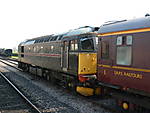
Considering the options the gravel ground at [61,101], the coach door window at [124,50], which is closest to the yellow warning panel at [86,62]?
the gravel ground at [61,101]

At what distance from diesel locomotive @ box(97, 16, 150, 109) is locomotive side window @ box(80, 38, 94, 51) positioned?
185 cm

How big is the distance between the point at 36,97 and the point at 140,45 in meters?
6.91

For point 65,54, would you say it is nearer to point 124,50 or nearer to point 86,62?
point 86,62

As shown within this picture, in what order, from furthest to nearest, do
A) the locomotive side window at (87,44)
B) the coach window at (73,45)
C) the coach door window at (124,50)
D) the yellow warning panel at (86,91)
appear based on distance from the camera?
1. the coach window at (73,45)
2. the locomotive side window at (87,44)
3. the yellow warning panel at (86,91)
4. the coach door window at (124,50)

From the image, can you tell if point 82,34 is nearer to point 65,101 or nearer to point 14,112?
point 65,101

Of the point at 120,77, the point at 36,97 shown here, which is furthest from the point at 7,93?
the point at 120,77

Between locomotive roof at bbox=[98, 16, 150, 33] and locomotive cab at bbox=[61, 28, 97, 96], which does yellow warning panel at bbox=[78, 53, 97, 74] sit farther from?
locomotive roof at bbox=[98, 16, 150, 33]

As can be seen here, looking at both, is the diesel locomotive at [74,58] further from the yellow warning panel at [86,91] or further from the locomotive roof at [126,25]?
the locomotive roof at [126,25]

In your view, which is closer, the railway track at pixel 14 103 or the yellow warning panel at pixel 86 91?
the railway track at pixel 14 103

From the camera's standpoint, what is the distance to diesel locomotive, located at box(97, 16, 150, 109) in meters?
6.68

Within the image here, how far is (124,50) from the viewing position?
24.5 ft

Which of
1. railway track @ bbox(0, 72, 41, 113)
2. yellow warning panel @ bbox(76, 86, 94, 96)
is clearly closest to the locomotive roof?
yellow warning panel @ bbox(76, 86, 94, 96)

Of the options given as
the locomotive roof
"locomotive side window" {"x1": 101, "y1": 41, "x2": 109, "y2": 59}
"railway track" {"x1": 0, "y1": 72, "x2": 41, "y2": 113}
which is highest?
the locomotive roof

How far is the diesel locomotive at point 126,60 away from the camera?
668 cm
